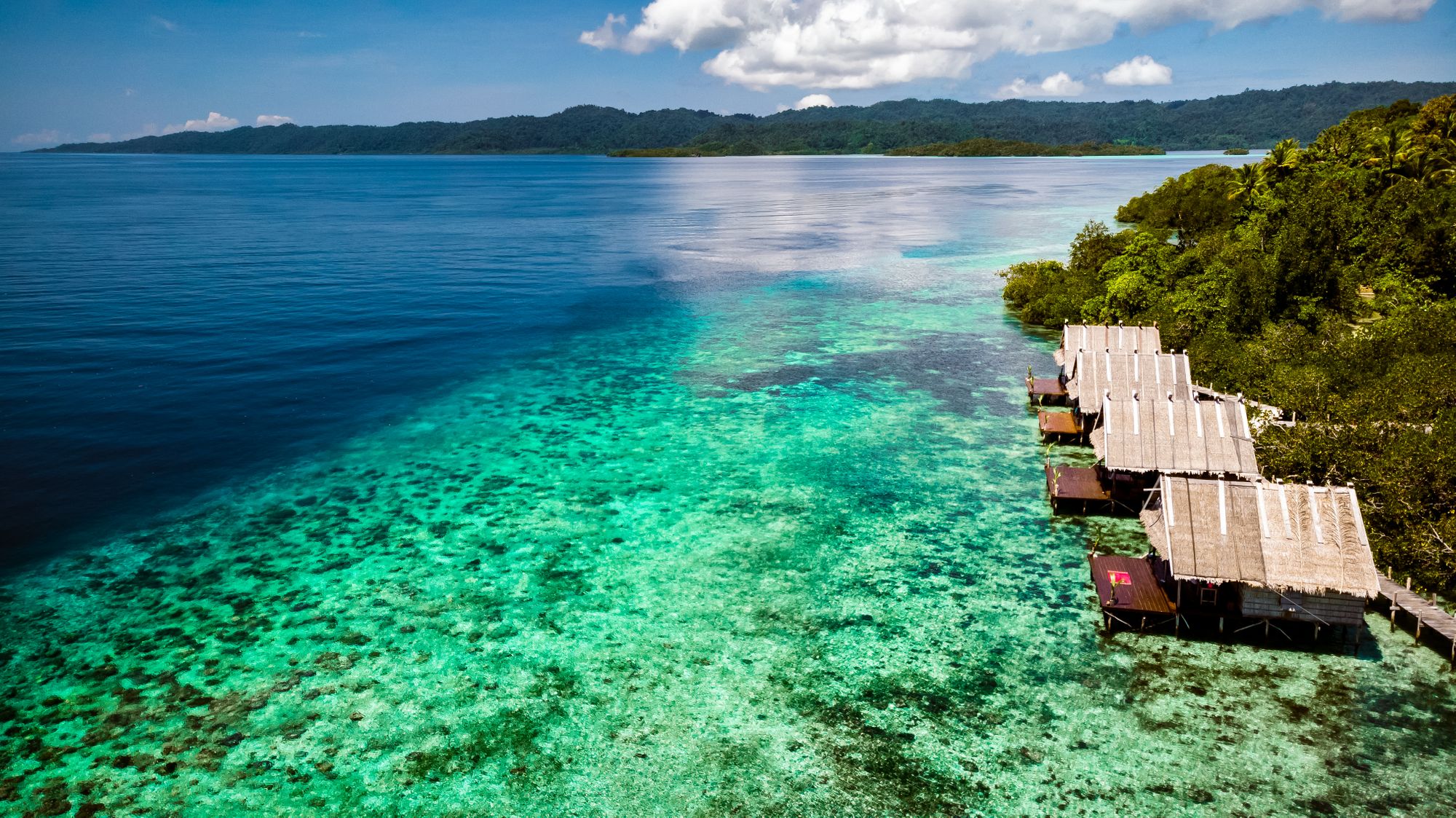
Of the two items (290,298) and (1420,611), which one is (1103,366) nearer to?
(1420,611)

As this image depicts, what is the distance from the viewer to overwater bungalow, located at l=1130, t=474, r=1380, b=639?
18.4 meters

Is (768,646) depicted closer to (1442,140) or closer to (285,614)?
(285,614)

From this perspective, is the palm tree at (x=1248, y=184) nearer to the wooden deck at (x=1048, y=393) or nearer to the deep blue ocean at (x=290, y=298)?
the deep blue ocean at (x=290, y=298)

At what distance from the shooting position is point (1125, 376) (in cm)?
3069

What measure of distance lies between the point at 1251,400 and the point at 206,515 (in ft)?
127

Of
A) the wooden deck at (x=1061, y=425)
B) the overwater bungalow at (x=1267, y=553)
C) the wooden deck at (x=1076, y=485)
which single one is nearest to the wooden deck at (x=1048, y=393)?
the wooden deck at (x=1061, y=425)

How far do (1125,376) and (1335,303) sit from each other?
1851 centimetres

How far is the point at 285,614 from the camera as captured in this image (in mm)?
22156

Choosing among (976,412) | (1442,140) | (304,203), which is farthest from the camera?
(304,203)

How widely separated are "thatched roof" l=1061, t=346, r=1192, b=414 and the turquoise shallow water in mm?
3310

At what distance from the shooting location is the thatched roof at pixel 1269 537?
1836cm

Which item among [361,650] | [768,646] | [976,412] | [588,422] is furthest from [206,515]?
[976,412]

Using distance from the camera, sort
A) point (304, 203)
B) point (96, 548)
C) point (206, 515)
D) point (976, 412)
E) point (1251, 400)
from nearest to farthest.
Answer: point (96, 548), point (206, 515), point (1251, 400), point (976, 412), point (304, 203)

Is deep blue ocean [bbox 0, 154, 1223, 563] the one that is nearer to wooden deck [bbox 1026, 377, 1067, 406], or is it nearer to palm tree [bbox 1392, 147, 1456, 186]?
wooden deck [bbox 1026, 377, 1067, 406]
